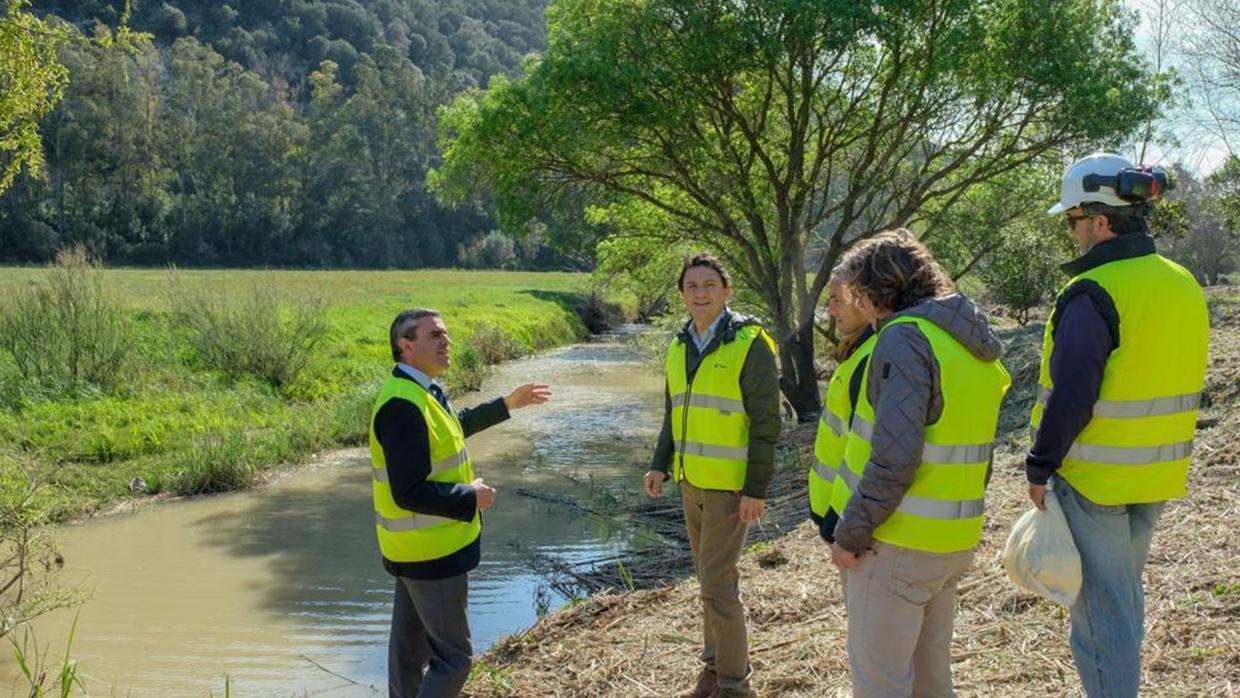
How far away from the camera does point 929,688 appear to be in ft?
12.1

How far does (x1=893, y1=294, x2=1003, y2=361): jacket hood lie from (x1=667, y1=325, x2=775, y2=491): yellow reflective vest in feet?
5.33

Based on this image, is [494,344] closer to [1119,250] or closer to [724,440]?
[724,440]

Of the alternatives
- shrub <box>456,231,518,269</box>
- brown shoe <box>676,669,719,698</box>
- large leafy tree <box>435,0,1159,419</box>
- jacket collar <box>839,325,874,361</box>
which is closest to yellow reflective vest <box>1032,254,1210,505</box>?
jacket collar <box>839,325,874,361</box>

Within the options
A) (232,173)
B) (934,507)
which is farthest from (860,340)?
(232,173)

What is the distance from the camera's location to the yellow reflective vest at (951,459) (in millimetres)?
3256

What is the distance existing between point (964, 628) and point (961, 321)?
2.76 m

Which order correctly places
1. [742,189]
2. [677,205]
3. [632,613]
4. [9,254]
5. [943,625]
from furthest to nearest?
[9,254]
[677,205]
[742,189]
[632,613]
[943,625]

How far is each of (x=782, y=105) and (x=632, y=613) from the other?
484 inches

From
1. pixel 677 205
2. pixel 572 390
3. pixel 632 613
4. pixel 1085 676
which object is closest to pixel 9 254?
pixel 572 390

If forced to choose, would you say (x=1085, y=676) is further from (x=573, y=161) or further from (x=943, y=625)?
(x=573, y=161)

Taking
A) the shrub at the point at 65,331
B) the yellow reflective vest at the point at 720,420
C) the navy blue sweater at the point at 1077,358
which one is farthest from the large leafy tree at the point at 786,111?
the navy blue sweater at the point at 1077,358

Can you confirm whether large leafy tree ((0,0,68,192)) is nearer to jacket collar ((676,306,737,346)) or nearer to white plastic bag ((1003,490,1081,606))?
jacket collar ((676,306,737,346))

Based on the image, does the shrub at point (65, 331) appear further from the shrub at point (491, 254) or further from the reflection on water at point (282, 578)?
the shrub at point (491, 254)

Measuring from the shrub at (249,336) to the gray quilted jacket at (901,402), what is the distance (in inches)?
690
